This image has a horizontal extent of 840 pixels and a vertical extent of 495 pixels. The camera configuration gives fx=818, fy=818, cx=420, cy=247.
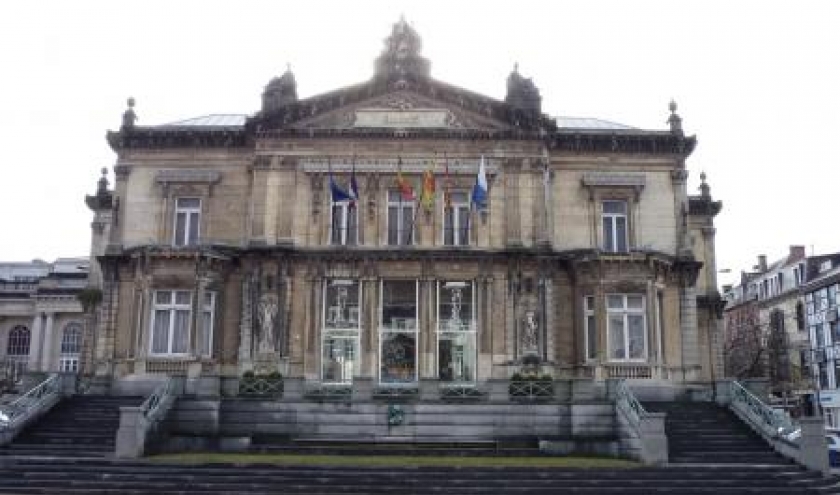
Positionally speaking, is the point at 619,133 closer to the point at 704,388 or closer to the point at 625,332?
the point at 625,332

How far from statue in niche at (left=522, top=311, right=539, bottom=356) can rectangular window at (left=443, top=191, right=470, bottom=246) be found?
365cm

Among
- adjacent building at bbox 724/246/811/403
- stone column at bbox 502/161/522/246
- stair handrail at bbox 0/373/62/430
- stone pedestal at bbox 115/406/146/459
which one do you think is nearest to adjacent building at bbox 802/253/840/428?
adjacent building at bbox 724/246/811/403

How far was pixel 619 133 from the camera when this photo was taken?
105ft

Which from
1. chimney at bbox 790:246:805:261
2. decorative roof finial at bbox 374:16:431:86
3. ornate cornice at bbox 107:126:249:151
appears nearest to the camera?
decorative roof finial at bbox 374:16:431:86

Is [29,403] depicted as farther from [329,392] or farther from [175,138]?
[175,138]

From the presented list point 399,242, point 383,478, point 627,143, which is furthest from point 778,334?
point 383,478

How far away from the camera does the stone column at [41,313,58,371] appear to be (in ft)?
212

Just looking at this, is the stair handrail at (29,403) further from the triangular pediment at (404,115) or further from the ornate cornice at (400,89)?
the triangular pediment at (404,115)

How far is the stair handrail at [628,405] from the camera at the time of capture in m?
23.0

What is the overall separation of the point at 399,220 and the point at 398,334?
432 cm

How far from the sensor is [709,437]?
80.5 ft

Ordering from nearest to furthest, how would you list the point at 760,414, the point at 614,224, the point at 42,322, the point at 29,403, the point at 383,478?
1. the point at 383,478
2. the point at 29,403
3. the point at 760,414
4. the point at 614,224
5. the point at 42,322

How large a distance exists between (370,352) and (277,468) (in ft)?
31.2

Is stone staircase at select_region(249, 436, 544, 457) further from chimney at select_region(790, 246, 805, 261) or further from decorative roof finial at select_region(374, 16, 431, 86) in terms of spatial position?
chimney at select_region(790, 246, 805, 261)
